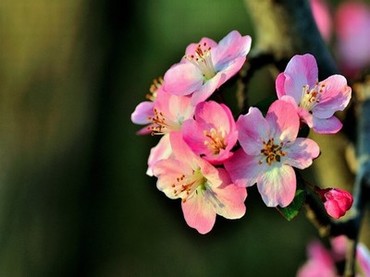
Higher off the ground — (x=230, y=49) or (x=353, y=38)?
(x=230, y=49)

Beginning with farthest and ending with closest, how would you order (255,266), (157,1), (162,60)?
(157,1) → (162,60) → (255,266)

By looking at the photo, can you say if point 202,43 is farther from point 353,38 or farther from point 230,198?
point 353,38

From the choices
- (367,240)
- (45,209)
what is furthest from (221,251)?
(367,240)

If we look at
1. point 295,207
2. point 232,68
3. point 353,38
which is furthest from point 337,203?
point 353,38

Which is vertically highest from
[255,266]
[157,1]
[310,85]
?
[157,1]

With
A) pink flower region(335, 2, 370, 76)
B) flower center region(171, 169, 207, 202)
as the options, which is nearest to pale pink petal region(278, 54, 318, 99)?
flower center region(171, 169, 207, 202)

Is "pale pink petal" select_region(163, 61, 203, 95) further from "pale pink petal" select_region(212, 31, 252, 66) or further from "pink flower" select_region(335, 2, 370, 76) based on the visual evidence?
"pink flower" select_region(335, 2, 370, 76)

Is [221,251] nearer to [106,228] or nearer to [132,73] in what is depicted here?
[106,228]
